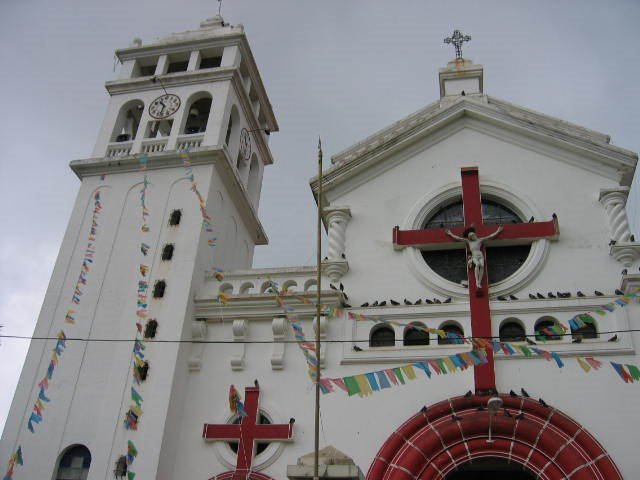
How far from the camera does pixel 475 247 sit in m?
14.8

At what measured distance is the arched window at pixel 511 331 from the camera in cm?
Answer: 1384

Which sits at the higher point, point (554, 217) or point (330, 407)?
point (554, 217)

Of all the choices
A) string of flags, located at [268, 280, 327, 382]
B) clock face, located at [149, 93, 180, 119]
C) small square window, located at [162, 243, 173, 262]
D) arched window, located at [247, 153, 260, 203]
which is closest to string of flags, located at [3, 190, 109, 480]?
small square window, located at [162, 243, 173, 262]

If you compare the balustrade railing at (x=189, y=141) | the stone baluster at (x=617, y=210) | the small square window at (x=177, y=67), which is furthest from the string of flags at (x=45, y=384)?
the stone baluster at (x=617, y=210)

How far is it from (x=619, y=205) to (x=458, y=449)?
20.9ft

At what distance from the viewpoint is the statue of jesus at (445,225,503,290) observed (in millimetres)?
14484

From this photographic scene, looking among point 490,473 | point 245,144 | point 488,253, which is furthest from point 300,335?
point 245,144

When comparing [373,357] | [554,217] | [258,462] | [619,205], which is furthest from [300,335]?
[619,205]

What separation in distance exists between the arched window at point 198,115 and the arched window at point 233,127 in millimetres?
703

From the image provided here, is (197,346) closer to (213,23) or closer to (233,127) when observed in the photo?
(233,127)

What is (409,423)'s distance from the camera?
1316 cm

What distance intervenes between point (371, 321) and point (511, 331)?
283cm

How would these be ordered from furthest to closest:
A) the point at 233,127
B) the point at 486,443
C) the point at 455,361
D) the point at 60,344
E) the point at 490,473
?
the point at 233,127 → the point at 60,344 → the point at 490,473 → the point at 455,361 → the point at 486,443

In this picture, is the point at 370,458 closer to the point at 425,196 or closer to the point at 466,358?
the point at 466,358
